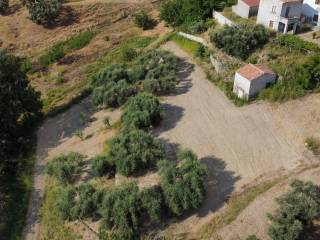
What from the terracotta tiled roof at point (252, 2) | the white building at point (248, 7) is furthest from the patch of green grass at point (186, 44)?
the terracotta tiled roof at point (252, 2)

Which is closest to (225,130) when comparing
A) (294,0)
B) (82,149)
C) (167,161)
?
(167,161)

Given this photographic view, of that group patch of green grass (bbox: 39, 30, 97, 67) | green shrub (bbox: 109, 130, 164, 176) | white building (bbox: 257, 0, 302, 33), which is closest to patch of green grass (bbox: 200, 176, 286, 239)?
green shrub (bbox: 109, 130, 164, 176)

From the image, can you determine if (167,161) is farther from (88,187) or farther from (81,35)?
(81,35)

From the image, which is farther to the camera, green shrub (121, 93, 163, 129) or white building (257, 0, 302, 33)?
white building (257, 0, 302, 33)

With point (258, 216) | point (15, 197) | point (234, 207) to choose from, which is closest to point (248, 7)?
point (234, 207)

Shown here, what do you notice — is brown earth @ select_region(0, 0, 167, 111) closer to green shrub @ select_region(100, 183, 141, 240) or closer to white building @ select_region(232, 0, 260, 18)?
white building @ select_region(232, 0, 260, 18)

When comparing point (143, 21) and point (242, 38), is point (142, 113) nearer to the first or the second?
point (242, 38)
